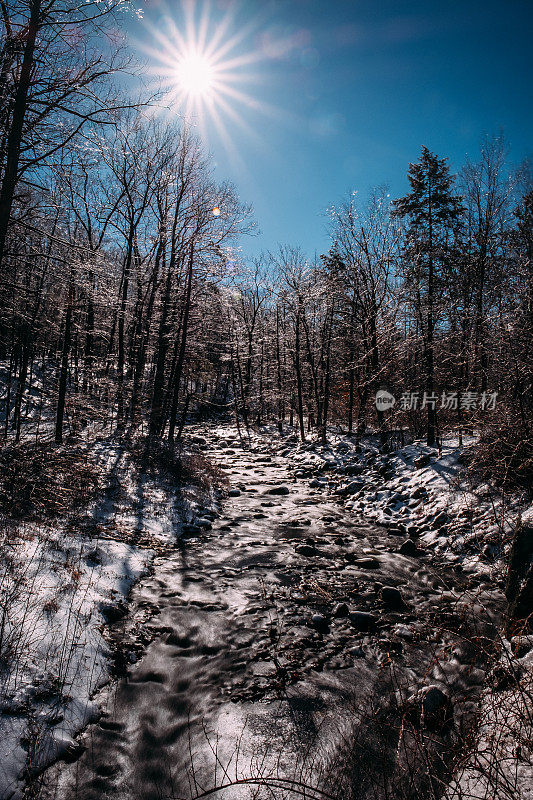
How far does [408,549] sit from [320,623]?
351 cm

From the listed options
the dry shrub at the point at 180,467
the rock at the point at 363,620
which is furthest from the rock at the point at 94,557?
the dry shrub at the point at 180,467

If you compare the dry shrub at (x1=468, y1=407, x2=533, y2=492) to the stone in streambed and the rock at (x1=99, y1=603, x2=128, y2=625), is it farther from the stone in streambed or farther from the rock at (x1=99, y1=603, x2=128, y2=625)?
the rock at (x1=99, y1=603, x2=128, y2=625)

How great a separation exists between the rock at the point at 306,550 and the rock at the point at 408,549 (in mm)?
1731

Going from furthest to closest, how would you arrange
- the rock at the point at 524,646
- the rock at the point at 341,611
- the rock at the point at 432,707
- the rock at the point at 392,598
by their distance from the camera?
the rock at the point at 392,598 → the rock at the point at 341,611 → the rock at the point at 524,646 → the rock at the point at 432,707

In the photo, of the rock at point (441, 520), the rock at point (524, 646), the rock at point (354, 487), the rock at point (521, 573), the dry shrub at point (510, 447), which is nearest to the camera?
the rock at point (524, 646)

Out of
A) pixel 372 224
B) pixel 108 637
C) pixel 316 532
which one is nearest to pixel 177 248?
pixel 372 224

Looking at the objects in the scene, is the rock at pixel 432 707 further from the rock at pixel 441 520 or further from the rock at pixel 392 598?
the rock at pixel 441 520

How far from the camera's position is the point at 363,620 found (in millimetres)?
5320

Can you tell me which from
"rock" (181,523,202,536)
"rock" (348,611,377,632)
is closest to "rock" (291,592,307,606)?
"rock" (348,611,377,632)

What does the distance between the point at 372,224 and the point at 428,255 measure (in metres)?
2.86

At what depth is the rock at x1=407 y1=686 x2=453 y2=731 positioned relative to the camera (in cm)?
349

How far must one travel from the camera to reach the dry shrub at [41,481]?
6.92m

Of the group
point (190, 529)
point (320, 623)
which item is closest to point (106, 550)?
point (190, 529)

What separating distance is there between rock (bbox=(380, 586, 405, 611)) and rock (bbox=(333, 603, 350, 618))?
68 cm
